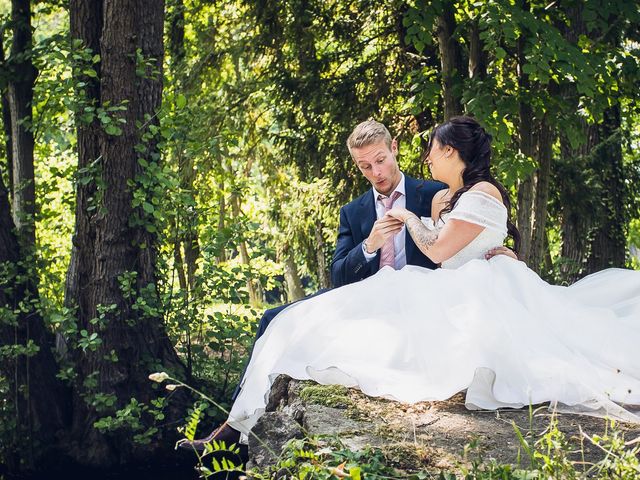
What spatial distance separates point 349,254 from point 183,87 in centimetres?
754

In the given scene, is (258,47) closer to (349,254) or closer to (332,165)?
(332,165)

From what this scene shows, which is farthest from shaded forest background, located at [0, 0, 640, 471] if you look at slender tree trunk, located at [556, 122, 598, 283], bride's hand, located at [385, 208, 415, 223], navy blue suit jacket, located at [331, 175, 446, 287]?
bride's hand, located at [385, 208, 415, 223]

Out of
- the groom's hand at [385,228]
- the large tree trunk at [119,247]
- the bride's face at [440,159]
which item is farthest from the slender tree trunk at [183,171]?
the bride's face at [440,159]

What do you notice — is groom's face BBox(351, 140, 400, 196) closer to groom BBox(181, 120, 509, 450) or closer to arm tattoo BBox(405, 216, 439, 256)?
groom BBox(181, 120, 509, 450)

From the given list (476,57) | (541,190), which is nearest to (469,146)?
(476,57)

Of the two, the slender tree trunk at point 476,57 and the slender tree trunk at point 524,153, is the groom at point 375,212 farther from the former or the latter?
Answer: the slender tree trunk at point 524,153

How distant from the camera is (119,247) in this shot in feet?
22.5

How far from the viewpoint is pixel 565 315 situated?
4.16 metres

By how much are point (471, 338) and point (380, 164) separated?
185cm

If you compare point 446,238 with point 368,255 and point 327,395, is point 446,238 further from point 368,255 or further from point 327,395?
point 327,395


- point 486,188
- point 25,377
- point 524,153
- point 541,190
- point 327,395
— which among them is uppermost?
point 524,153

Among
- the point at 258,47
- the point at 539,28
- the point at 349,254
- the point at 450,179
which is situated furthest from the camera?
the point at 258,47

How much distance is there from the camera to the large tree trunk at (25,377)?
6973 millimetres

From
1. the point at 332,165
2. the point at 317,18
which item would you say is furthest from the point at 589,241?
the point at 317,18
